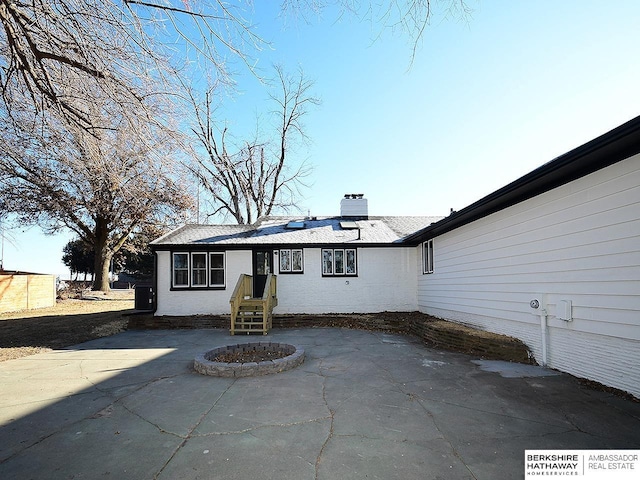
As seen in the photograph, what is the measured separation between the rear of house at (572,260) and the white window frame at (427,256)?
311cm

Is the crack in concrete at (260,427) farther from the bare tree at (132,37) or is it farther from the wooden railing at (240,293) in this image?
the wooden railing at (240,293)

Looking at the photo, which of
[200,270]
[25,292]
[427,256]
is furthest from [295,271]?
[25,292]

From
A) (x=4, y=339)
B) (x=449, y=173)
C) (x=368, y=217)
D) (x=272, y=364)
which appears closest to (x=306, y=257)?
(x=368, y=217)

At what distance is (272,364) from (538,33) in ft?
18.3

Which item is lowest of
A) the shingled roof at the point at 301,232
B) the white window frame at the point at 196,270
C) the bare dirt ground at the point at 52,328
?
the bare dirt ground at the point at 52,328

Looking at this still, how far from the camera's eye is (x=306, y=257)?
11922 mm

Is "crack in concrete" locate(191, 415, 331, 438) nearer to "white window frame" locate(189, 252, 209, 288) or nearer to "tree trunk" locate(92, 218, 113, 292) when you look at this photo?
"white window frame" locate(189, 252, 209, 288)

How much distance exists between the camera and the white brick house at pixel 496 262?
172 inches

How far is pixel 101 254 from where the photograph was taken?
71.0 ft

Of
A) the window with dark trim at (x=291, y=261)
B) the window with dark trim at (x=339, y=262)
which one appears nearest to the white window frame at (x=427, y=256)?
the window with dark trim at (x=339, y=262)

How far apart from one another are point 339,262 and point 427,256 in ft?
10.0

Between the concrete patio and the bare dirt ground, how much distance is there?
2.57 meters

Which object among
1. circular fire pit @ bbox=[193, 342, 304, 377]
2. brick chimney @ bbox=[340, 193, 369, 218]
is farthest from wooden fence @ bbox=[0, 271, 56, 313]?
brick chimney @ bbox=[340, 193, 369, 218]

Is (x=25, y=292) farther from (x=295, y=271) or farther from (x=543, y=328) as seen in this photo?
(x=543, y=328)
